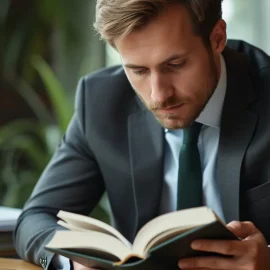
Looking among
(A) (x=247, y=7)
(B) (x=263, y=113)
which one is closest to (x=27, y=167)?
(A) (x=247, y=7)

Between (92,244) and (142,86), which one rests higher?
(142,86)

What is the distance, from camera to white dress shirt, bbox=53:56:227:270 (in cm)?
182

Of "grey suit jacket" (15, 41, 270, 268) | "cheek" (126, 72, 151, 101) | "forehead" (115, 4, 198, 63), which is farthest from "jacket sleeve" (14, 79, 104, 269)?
"forehead" (115, 4, 198, 63)

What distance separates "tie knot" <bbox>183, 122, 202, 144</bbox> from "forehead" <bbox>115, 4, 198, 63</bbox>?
0.77ft

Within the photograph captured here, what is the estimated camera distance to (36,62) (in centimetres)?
338

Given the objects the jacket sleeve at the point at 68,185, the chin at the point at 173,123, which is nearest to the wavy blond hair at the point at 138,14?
the chin at the point at 173,123

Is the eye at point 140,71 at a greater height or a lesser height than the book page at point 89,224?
greater

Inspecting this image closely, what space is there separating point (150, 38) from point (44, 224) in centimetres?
54

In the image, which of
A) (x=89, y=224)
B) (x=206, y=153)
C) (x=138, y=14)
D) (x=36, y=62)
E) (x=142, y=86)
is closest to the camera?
(x=89, y=224)

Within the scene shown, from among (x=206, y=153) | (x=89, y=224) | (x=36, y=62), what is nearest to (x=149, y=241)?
(x=89, y=224)

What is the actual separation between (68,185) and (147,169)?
0.24m

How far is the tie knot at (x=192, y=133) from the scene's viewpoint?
1.81 meters

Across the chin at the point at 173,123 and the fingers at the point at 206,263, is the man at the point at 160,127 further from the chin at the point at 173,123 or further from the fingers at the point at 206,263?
the fingers at the point at 206,263

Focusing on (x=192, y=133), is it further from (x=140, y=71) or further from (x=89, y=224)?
(x=89, y=224)
